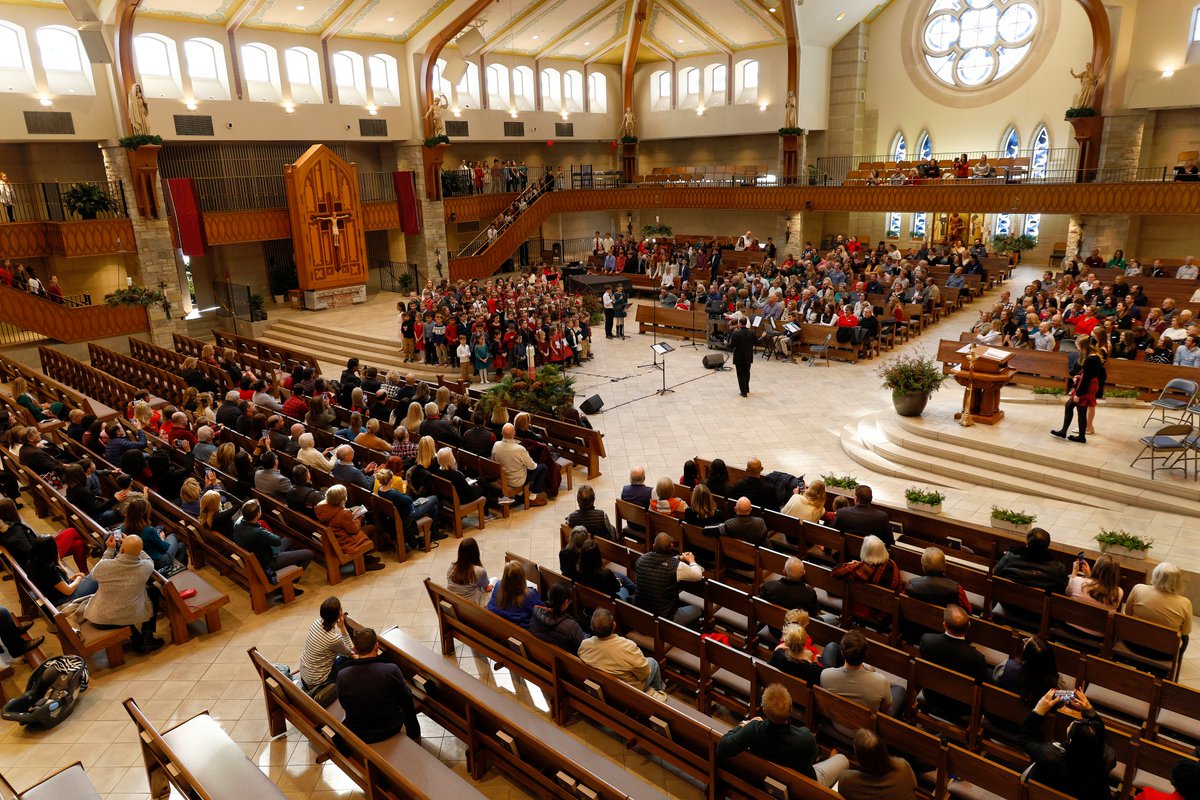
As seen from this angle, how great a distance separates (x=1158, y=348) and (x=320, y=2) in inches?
762

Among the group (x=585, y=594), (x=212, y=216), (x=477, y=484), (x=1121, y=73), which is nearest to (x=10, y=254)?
(x=212, y=216)

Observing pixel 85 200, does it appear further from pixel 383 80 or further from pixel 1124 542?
pixel 1124 542

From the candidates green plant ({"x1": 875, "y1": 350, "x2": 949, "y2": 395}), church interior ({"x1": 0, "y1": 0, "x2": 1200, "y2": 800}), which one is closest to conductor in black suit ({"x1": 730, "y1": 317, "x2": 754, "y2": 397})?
church interior ({"x1": 0, "y1": 0, "x2": 1200, "y2": 800})

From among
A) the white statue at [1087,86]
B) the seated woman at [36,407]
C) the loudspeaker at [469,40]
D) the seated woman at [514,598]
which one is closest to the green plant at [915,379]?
the seated woman at [514,598]

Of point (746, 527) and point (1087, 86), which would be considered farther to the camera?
point (1087, 86)

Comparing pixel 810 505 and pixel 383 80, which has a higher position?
pixel 383 80

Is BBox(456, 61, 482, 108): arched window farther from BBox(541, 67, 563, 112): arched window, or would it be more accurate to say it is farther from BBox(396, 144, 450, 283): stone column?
BBox(396, 144, 450, 283): stone column

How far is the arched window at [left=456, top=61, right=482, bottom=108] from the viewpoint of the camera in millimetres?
25141

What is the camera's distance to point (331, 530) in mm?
7227

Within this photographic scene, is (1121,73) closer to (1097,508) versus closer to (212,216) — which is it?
(1097,508)

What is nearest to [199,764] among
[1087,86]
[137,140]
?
[137,140]

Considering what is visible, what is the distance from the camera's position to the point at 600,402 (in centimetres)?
1264

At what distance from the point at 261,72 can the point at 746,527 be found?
783 inches

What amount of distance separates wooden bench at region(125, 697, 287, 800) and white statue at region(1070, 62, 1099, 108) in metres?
23.2
